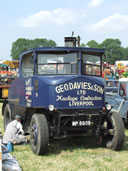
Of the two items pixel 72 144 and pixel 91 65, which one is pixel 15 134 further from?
pixel 91 65

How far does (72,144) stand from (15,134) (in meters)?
1.50

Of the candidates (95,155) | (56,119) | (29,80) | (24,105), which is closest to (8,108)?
(24,105)

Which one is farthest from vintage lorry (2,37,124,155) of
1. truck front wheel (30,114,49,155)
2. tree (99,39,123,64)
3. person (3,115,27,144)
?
tree (99,39,123,64)

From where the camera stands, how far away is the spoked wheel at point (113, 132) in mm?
6812

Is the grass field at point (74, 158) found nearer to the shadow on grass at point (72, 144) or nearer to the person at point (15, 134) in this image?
the shadow on grass at point (72, 144)

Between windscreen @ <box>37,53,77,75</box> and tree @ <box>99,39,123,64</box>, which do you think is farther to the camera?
tree @ <box>99,39,123,64</box>

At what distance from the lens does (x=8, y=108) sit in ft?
30.6

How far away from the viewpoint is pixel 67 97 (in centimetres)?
658

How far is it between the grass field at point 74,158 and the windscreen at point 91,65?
1836 millimetres

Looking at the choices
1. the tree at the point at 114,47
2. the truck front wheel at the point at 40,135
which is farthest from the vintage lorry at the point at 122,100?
the tree at the point at 114,47

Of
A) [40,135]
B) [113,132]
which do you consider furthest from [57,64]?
[113,132]

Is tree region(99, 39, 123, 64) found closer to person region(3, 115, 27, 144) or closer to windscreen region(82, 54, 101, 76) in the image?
windscreen region(82, 54, 101, 76)

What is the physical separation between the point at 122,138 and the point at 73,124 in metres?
1.18

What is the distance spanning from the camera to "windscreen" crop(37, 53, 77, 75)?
23.0 ft
